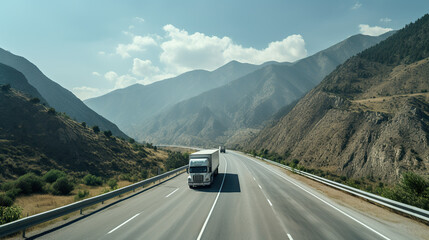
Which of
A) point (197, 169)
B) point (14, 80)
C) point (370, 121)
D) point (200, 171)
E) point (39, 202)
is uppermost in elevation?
point (14, 80)

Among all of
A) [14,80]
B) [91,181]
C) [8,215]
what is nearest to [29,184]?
[91,181]

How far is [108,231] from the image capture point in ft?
29.2

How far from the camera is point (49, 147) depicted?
34.2m

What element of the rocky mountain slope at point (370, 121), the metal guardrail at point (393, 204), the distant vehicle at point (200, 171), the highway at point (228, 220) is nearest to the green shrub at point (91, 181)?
the highway at point (228, 220)

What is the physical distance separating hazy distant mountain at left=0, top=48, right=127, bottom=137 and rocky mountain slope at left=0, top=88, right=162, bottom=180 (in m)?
57.8

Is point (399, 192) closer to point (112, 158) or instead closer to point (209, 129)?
point (112, 158)

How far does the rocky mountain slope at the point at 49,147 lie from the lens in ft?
95.5

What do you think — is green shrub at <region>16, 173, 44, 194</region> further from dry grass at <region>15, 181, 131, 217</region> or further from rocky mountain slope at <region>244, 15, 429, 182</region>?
rocky mountain slope at <region>244, 15, 429, 182</region>

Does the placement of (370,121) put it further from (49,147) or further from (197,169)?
(49,147)

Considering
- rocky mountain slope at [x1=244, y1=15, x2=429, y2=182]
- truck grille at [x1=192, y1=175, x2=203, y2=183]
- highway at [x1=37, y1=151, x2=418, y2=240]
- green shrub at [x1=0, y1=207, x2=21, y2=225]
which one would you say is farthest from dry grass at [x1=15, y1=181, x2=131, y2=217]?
rocky mountain slope at [x1=244, y1=15, x2=429, y2=182]

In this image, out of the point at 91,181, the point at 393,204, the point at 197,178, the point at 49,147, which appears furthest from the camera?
the point at 49,147

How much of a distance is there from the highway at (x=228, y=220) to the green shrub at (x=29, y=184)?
31.3ft

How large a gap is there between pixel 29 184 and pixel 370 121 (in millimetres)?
54094

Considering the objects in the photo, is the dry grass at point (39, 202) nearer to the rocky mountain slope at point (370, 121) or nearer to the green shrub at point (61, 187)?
the green shrub at point (61, 187)
